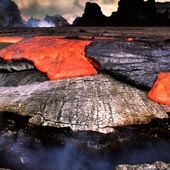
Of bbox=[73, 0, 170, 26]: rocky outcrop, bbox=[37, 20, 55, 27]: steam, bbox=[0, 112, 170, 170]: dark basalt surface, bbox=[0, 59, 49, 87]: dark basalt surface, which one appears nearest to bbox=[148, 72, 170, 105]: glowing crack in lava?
bbox=[0, 112, 170, 170]: dark basalt surface

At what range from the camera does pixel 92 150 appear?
4766 mm

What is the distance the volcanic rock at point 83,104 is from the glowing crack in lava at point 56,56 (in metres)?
0.23

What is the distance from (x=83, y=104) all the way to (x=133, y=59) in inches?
61.3

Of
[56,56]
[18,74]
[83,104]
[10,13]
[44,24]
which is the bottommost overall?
[44,24]

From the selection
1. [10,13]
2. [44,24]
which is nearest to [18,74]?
[44,24]

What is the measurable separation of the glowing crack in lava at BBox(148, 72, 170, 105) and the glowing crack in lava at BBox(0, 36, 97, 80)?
1.23 m

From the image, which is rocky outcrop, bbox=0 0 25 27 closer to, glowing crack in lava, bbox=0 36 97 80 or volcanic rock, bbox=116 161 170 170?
glowing crack in lava, bbox=0 36 97 80

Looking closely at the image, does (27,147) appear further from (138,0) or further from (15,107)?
(138,0)

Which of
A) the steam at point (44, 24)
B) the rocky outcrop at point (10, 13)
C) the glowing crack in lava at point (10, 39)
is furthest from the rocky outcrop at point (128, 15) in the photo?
the rocky outcrop at point (10, 13)

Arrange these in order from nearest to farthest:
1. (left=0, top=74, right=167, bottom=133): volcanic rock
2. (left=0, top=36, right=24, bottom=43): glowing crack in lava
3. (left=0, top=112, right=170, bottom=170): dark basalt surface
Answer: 1. (left=0, top=112, right=170, bottom=170): dark basalt surface
2. (left=0, top=74, right=167, bottom=133): volcanic rock
3. (left=0, top=36, right=24, bottom=43): glowing crack in lava

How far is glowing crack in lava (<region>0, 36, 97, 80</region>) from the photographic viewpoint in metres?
5.95

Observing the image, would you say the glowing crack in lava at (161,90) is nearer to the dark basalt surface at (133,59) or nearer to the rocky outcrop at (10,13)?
the dark basalt surface at (133,59)

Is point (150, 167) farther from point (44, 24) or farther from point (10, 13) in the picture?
point (10, 13)

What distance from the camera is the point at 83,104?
516 cm
